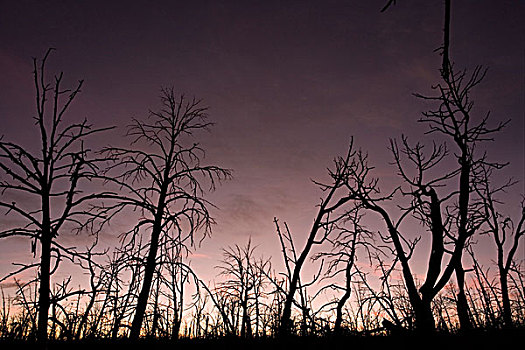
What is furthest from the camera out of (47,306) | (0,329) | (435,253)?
(0,329)

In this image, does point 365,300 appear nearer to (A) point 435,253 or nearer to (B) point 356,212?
(A) point 435,253

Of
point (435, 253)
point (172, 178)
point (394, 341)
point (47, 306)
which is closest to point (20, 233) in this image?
point (47, 306)

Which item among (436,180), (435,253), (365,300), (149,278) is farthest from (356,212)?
(435,253)

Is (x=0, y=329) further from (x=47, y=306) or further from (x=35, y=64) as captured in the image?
(x=35, y=64)

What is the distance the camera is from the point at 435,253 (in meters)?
5.78

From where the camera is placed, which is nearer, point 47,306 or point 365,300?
point 47,306

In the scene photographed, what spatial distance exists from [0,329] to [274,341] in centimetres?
445

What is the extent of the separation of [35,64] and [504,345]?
568 cm

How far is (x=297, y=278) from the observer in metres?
8.28

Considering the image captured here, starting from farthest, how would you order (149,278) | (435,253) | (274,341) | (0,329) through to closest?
(149,278) → (0,329) → (435,253) → (274,341)

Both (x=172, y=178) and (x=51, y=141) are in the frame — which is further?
(x=172, y=178)

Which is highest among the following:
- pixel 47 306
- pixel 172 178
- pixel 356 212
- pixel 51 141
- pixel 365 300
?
pixel 172 178

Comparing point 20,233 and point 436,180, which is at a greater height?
point 436,180

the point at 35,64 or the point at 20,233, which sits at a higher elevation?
the point at 35,64
